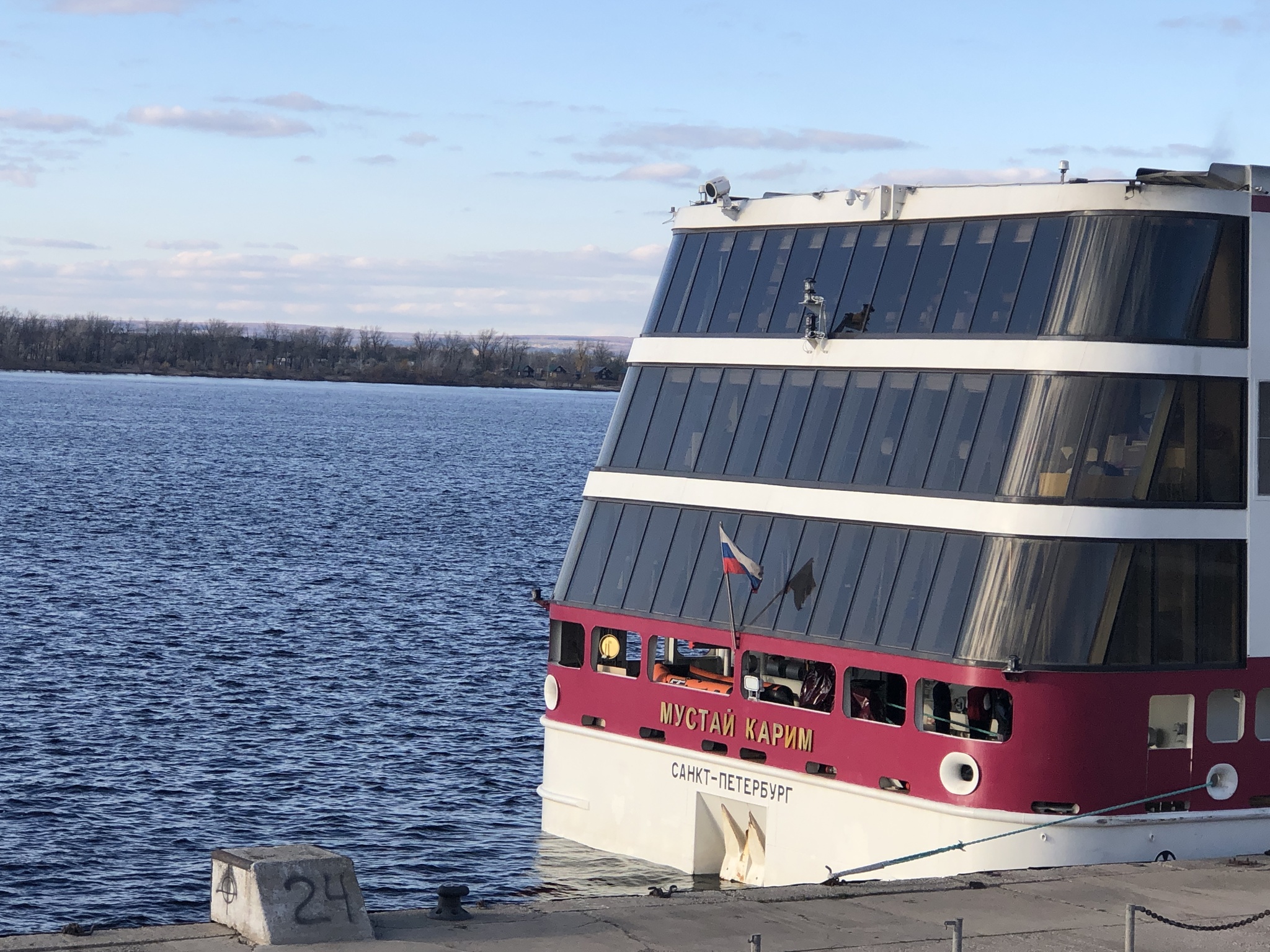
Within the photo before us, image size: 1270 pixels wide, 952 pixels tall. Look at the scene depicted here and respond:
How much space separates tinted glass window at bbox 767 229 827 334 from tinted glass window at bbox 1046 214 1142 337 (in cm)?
478

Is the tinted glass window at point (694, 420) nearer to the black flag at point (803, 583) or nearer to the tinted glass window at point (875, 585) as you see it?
the black flag at point (803, 583)

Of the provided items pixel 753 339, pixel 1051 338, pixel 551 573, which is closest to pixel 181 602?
pixel 551 573

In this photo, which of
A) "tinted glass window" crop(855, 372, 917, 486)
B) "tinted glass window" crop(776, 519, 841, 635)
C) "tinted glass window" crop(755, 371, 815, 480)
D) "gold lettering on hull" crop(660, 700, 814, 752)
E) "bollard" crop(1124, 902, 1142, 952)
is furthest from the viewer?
"tinted glass window" crop(755, 371, 815, 480)

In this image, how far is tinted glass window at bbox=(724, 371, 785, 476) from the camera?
1105 inches

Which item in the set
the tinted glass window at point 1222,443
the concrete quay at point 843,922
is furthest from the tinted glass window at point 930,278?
the concrete quay at point 843,922

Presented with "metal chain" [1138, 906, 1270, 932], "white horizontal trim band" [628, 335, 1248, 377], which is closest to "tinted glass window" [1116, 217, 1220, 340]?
"white horizontal trim band" [628, 335, 1248, 377]

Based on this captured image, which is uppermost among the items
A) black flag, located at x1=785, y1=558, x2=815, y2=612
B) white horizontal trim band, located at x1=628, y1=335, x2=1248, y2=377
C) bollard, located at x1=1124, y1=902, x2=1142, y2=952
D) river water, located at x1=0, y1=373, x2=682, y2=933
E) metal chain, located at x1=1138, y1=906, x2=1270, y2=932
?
white horizontal trim band, located at x1=628, y1=335, x2=1248, y2=377

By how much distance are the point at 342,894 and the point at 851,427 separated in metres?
11.9

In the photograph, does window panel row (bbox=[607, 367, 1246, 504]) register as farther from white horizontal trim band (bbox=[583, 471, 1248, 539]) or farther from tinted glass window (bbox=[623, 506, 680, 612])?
tinted glass window (bbox=[623, 506, 680, 612])

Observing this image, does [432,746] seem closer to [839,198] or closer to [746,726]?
[746,726]

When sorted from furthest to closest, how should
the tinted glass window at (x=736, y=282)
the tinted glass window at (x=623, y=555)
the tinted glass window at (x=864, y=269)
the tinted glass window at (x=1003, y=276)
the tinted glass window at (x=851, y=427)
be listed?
1. the tinted glass window at (x=623, y=555)
2. the tinted glass window at (x=736, y=282)
3. the tinted glass window at (x=864, y=269)
4. the tinted glass window at (x=851, y=427)
5. the tinted glass window at (x=1003, y=276)

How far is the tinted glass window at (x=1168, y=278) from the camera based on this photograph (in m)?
24.1

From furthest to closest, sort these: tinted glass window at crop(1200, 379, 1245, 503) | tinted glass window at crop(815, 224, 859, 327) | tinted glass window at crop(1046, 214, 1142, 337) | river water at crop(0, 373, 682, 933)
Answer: river water at crop(0, 373, 682, 933) → tinted glass window at crop(815, 224, 859, 327) → tinted glass window at crop(1200, 379, 1245, 503) → tinted glass window at crop(1046, 214, 1142, 337)

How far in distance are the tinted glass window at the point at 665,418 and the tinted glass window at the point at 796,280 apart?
2018 mm
